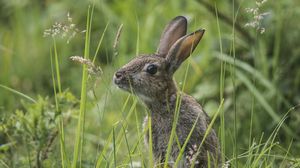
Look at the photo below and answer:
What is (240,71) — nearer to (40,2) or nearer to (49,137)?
(49,137)

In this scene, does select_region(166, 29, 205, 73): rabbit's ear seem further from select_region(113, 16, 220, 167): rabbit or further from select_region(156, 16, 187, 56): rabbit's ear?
select_region(156, 16, 187, 56): rabbit's ear

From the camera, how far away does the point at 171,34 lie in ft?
18.2

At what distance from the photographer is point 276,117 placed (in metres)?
6.47

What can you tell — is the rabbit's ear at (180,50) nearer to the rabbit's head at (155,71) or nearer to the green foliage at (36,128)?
the rabbit's head at (155,71)

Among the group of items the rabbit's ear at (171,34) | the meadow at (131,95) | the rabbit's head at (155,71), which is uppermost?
the rabbit's ear at (171,34)

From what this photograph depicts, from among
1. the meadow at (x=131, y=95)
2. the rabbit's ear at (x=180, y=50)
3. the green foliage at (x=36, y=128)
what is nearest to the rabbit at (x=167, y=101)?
the rabbit's ear at (x=180, y=50)

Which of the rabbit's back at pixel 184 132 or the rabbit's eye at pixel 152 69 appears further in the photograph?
the rabbit's eye at pixel 152 69

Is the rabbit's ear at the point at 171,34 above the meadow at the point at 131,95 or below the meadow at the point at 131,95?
above

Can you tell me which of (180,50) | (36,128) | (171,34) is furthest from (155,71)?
(36,128)

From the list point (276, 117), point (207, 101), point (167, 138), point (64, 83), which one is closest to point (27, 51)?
point (64, 83)

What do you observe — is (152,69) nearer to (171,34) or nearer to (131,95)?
(131,95)

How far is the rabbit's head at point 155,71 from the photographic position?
16.9 feet

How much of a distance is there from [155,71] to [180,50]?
184mm

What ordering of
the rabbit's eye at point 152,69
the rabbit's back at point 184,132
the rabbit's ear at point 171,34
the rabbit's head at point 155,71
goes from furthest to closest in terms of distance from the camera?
the rabbit's ear at point 171,34 < the rabbit's eye at point 152,69 < the rabbit's head at point 155,71 < the rabbit's back at point 184,132
